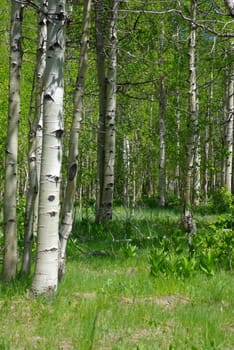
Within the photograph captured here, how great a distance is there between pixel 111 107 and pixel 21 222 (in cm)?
343

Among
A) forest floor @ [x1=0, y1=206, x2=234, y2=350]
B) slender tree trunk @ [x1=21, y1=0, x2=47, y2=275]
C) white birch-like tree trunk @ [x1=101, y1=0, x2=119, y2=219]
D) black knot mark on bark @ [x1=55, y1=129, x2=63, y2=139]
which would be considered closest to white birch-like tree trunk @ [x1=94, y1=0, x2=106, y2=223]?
white birch-like tree trunk @ [x1=101, y1=0, x2=119, y2=219]

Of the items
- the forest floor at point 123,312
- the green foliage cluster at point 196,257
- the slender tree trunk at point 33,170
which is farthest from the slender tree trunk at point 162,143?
the slender tree trunk at point 33,170

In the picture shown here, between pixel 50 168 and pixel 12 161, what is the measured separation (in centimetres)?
100

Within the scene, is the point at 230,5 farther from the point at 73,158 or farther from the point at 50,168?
the point at 50,168

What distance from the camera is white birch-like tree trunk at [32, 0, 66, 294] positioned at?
15.6 feet

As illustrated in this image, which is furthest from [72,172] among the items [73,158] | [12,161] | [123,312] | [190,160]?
[190,160]

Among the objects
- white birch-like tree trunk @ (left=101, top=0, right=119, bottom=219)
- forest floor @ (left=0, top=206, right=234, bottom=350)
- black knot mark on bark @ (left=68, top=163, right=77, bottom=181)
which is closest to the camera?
forest floor @ (left=0, top=206, right=234, bottom=350)

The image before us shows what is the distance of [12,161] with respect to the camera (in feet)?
18.3

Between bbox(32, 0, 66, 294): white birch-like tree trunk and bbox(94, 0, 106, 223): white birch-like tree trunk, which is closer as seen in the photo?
bbox(32, 0, 66, 294): white birch-like tree trunk

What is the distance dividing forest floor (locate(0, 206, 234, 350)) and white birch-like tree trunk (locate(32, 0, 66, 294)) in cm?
27

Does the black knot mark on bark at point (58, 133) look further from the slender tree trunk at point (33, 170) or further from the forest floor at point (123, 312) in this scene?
the forest floor at point (123, 312)


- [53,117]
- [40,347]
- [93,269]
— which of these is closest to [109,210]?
[93,269]

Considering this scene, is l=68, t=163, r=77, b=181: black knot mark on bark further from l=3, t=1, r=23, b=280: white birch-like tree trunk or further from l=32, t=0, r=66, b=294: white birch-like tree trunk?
l=3, t=1, r=23, b=280: white birch-like tree trunk

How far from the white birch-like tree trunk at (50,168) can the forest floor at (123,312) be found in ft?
0.90
